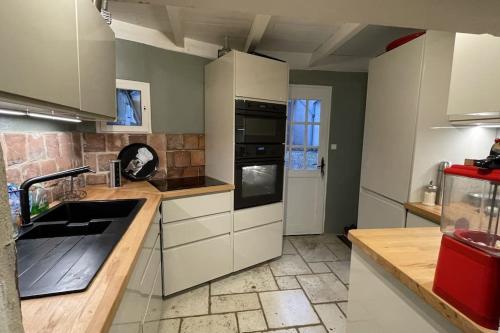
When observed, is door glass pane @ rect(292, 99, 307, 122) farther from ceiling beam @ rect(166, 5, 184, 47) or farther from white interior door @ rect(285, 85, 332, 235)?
ceiling beam @ rect(166, 5, 184, 47)

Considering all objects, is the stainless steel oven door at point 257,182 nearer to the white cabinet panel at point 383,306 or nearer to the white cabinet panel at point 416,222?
the white cabinet panel at point 416,222

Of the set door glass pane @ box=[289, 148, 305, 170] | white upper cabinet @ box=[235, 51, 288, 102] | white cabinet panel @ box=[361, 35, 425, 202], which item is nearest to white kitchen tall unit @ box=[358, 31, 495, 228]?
white cabinet panel @ box=[361, 35, 425, 202]

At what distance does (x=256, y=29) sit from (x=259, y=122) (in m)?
0.81

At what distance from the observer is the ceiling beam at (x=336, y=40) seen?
213 cm

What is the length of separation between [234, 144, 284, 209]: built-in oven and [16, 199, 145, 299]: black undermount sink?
102 cm

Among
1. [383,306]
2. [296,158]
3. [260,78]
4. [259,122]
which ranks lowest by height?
[383,306]

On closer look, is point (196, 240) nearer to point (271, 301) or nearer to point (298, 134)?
point (271, 301)

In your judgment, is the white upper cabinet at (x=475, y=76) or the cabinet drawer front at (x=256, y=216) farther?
the cabinet drawer front at (x=256, y=216)

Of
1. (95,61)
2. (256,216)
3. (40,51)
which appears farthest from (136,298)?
(256,216)

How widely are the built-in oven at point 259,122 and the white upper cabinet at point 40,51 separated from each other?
1384mm

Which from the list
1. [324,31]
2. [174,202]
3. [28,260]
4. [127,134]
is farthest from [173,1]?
[324,31]

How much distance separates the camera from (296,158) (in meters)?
3.36

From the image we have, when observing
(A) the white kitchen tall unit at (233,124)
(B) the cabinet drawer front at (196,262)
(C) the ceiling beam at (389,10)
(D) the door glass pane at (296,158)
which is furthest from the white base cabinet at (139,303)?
(D) the door glass pane at (296,158)

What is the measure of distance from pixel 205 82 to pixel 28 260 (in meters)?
2.20
